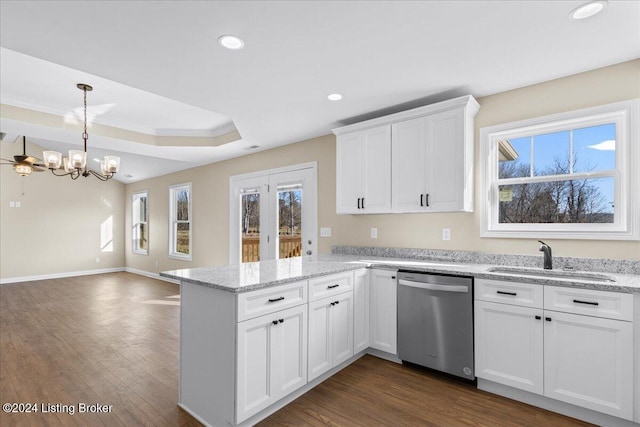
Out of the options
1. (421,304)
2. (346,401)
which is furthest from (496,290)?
(346,401)

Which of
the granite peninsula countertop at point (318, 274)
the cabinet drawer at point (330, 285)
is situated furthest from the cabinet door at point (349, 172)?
the cabinet drawer at point (330, 285)

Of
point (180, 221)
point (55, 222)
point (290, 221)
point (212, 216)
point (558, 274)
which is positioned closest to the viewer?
point (558, 274)

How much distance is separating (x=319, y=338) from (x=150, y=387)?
4.59 ft

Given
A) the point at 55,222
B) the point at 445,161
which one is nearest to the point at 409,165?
the point at 445,161

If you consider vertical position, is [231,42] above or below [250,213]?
above

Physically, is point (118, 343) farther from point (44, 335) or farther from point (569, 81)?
point (569, 81)

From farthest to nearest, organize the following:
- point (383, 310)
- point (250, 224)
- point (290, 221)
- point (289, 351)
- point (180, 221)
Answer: point (180, 221) → point (250, 224) → point (290, 221) → point (383, 310) → point (289, 351)

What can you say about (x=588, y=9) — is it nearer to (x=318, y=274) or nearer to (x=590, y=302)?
(x=590, y=302)

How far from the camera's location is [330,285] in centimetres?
262

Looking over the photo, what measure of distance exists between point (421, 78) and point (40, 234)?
869 cm

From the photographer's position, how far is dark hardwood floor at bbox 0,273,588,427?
6.95 feet

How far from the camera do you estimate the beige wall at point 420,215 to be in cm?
247

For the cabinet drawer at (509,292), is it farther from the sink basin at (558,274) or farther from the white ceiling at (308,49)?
the white ceiling at (308,49)

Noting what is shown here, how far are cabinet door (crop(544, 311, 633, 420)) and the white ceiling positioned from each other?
1.84m
